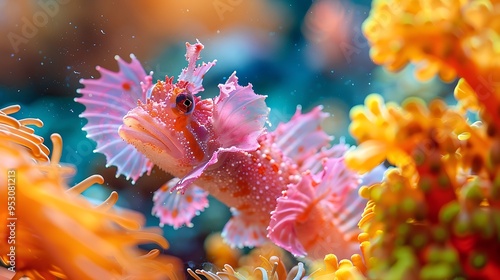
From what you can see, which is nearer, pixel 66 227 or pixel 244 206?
pixel 66 227

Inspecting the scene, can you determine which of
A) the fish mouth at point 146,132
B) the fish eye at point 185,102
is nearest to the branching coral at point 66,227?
the fish mouth at point 146,132

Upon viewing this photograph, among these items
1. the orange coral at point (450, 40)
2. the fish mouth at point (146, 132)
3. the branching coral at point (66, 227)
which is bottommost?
the branching coral at point (66, 227)

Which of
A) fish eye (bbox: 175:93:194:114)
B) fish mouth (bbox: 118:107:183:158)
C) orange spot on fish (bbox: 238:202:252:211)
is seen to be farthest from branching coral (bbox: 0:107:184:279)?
orange spot on fish (bbox: 238:202:252:211)

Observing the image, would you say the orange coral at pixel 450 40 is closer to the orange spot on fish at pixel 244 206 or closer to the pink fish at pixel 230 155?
the pink fish at pixel 230 155

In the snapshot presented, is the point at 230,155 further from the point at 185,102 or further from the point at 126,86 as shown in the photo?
the point at 126,86

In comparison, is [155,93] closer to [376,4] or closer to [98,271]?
[98,271]

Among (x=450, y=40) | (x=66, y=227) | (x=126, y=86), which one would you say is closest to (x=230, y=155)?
(x=126, y=86)

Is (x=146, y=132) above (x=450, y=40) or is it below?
below
